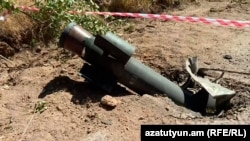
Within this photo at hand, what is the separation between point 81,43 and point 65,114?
0.80m

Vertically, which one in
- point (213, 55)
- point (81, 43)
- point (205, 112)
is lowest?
point (205, 112)

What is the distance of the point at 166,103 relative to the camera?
184 inches

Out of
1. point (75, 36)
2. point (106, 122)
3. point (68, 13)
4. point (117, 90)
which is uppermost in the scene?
point (68, 13)

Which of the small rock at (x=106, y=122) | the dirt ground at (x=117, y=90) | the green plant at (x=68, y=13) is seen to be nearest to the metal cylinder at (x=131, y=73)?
the dirt ground at (x=117, y=90)

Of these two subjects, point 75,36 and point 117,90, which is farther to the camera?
point 117,90

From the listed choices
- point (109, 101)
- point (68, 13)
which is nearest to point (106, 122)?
point (109, 101)

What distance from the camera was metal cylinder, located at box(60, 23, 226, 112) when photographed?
471 cm

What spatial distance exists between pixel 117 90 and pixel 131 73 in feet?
1.01

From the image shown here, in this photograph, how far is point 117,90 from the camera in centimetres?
493

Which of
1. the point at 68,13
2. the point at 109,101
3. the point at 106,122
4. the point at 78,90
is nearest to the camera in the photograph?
the point at 106,122

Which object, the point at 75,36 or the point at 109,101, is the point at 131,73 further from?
the point at 75,36

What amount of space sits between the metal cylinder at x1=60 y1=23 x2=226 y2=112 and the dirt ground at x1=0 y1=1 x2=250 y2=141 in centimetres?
14

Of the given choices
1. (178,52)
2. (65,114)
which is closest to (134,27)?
(178,52)

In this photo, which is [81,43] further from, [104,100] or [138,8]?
[138,8]
